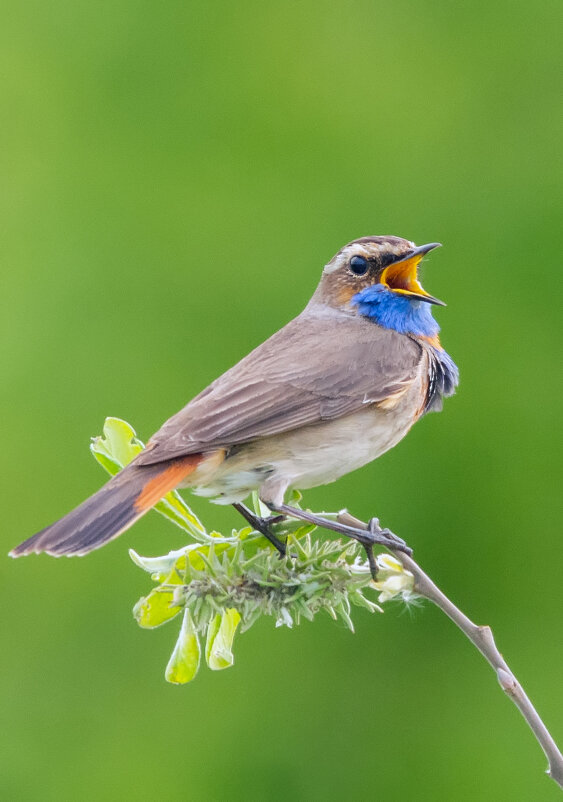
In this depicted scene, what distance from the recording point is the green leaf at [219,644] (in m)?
2.66

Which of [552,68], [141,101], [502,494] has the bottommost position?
[502,494]

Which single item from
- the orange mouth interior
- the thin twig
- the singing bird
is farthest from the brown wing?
the thin twig

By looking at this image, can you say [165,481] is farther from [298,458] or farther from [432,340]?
[432,340]

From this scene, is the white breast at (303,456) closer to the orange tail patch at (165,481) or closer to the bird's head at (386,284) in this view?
the orange tail patch at (165,481)

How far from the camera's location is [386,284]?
4.11m

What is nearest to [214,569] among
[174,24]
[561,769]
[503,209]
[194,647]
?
[194,647]

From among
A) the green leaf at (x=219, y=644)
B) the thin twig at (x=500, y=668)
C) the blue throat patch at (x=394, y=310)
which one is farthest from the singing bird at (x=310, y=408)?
the thin twig at (x=500, y=668)

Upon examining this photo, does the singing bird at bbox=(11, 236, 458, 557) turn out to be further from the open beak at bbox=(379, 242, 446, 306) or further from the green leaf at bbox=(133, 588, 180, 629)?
the green leaf at bbox=(133, 588, 180, 629)

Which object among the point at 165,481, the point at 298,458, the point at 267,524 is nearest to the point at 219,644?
the point at 267,524

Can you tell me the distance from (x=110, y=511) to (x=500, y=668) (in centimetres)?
116

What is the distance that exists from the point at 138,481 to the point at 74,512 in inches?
8.1

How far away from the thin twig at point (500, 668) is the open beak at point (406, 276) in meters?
1.64

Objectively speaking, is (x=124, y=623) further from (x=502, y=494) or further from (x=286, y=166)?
(x=286, y=166)

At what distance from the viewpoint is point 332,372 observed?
3.85 metres
